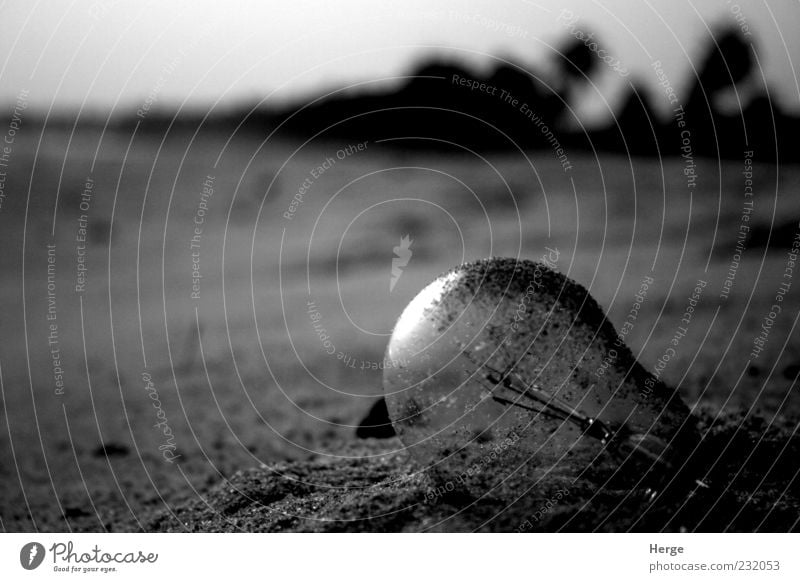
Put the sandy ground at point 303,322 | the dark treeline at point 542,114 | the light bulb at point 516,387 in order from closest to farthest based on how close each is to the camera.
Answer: the light bulb at point 516,387, the sandy ground at point 303,322, the dark treeline at point 542,114

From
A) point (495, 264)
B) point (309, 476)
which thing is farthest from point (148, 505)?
point (495, 264)

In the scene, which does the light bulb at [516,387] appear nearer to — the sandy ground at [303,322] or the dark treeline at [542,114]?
the sandy ground at [303,322]

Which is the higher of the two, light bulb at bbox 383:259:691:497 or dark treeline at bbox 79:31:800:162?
dark treeline at bbox 79:31:800:162

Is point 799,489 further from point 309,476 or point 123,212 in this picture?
point 123,212

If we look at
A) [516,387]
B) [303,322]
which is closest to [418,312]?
[516,387]

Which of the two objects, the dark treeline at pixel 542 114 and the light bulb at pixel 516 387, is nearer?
the light bulb at pixel 516 387

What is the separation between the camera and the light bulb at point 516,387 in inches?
55.9

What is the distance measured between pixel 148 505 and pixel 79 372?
1.13 m

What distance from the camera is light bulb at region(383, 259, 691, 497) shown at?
1.42 metres

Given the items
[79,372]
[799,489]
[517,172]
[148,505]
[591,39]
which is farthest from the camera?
Result: [517,172]

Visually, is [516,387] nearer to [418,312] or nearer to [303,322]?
[418,312]

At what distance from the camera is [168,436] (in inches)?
91.3

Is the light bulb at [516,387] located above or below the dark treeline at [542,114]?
below

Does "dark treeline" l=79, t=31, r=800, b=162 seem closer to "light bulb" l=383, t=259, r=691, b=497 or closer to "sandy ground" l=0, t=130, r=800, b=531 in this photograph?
"sandy ground" l=0, t=130, r=800, b=531
